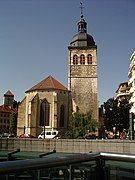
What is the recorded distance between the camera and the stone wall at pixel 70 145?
22.6m

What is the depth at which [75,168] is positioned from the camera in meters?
2.69

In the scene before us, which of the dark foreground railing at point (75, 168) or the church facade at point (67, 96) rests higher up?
the church facade at point (67, 96)

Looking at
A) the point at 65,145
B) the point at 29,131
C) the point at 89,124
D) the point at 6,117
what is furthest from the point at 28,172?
the point at 6,117

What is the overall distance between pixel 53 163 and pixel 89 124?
140 ft

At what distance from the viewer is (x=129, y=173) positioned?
269cm

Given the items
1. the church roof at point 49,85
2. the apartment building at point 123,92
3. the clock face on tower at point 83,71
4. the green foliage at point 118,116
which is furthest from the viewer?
the apartment building at point 123,92

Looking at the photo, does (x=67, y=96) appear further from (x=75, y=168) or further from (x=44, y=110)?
(x=75, y=168)

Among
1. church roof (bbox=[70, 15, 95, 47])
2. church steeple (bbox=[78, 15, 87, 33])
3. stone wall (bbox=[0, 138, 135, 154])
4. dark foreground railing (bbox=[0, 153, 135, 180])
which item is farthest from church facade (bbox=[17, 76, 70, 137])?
dark foreground railing (bbox=[0, 153, 135, 180])

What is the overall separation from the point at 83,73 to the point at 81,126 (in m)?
17.1

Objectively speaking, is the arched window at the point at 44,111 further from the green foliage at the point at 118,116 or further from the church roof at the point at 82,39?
the church roof at the point at 82,39

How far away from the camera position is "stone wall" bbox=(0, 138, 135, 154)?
2256 centimetres

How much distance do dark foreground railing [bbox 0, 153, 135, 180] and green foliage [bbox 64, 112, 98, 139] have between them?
37247 mm

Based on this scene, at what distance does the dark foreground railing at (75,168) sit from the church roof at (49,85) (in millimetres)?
50300

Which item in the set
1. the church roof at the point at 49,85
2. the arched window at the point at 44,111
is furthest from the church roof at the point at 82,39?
the arched window at the point at 44,111
